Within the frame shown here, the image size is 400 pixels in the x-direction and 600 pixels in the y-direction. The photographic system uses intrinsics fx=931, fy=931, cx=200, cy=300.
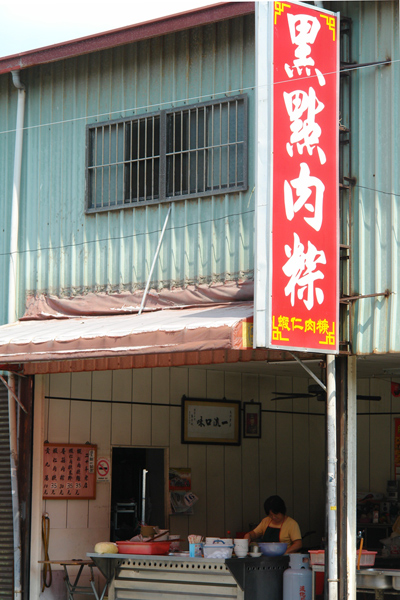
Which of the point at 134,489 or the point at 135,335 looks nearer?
the point at 135,335

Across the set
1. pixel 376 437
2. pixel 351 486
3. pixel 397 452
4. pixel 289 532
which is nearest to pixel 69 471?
pixel 289 532

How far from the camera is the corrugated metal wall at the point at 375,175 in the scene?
920 cm

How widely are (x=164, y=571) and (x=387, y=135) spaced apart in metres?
5.34

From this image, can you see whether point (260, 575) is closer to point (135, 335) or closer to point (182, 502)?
point (135, 335)

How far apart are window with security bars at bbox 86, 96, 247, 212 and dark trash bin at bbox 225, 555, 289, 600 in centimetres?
414

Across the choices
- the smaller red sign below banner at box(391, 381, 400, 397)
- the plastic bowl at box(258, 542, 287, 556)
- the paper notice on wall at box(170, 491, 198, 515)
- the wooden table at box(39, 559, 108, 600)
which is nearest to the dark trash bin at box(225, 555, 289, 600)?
the plastic bowl at box(258, 542, 287, 556)

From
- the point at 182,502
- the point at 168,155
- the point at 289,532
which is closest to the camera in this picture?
the point at 289,532

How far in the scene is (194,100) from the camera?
11188 millimetres

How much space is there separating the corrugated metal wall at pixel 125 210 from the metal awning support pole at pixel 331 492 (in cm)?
203

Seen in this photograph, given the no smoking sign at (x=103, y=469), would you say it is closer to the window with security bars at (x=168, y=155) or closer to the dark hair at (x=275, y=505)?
the dark hair at (x=275, y=505)

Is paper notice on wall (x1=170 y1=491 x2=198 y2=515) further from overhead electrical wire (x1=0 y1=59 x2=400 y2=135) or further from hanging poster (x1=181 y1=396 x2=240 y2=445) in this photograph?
overhead electrical wire (x1=0 y1=59 x2=400 y2=135)

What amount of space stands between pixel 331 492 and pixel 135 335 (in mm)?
2477

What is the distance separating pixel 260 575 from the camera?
33.2 feet

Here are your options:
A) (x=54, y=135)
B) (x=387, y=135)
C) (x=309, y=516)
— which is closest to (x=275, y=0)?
(x=387, y=135)
